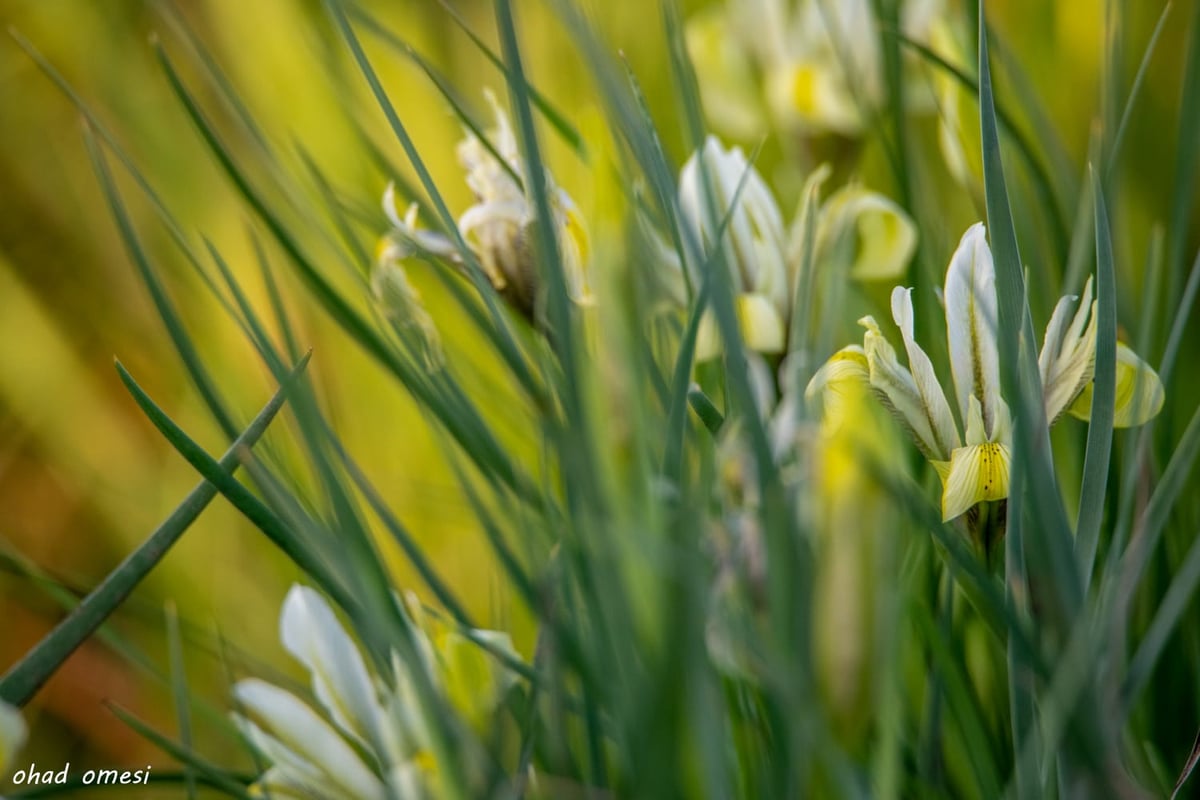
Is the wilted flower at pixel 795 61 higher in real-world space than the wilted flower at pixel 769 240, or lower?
higher

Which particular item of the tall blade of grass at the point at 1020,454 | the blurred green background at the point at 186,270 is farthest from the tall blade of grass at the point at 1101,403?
the blurred green background at the point at 186,270

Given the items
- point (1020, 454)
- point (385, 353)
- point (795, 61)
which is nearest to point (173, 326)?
point (385, 353)

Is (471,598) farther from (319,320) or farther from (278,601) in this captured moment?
(319,320)

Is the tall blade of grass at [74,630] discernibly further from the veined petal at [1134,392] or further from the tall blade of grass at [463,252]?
the veined petal at [1134,392]

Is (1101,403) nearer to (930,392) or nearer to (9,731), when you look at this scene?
(930,392)

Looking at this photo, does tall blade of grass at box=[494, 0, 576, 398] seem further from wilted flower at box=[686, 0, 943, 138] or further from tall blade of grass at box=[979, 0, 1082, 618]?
wilted flower at box=[686, 0, 943, 138]

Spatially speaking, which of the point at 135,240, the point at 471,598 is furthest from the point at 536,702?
the point at 471,598
